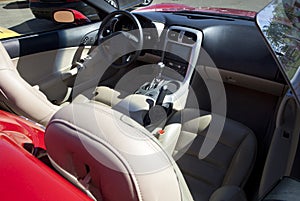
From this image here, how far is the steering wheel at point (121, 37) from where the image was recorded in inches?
97.4

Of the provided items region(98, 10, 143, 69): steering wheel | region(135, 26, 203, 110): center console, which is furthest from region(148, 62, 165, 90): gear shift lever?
region(98, 10, 143, 69): steering wheel

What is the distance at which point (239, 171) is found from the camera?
198 centimetres

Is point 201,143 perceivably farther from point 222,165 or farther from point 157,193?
point 157,193

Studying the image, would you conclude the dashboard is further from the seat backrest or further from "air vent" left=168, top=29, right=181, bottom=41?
the seat backrest

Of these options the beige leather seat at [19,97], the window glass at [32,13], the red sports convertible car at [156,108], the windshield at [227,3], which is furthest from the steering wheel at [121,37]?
the windshield at [227,3]

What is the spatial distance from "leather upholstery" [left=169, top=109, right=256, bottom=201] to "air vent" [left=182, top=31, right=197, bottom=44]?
60 cm

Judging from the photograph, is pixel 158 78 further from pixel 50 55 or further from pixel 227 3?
pixel 227 3

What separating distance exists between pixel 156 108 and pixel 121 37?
653mm

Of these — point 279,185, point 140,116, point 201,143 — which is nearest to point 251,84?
point 201,143

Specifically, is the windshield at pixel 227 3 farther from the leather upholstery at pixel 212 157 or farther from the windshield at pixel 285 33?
the windshield at pixel 285 33

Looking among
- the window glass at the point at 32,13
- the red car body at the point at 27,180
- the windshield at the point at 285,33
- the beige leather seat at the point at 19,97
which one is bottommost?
the window glass at the point at 32,13

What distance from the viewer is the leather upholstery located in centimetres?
196

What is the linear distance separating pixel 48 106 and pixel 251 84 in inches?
59.0

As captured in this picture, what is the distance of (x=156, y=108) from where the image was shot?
2238mm
